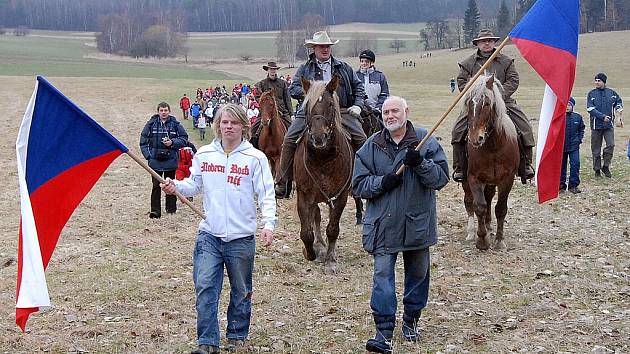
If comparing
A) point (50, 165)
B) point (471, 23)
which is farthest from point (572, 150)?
point (471, 23)

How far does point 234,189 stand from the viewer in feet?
20.9

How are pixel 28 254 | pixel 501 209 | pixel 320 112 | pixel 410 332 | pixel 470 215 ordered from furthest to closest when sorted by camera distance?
pixel 470 215
pixel 501 209
pixel 320 112
pixel 410 332
pixel 28 254

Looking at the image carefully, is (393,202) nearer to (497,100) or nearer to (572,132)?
(497,100)

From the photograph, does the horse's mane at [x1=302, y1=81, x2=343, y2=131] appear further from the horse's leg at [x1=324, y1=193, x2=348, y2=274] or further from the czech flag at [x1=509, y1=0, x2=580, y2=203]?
the czech flag at [x1=509, y1=0, x2=580, y2=203]

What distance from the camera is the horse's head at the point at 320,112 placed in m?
8.87

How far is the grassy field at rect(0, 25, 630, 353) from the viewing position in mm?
7043

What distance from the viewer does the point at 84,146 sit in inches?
256

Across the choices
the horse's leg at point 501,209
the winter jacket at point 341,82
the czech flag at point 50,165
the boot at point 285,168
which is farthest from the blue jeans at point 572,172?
the czech flag at point 50,165

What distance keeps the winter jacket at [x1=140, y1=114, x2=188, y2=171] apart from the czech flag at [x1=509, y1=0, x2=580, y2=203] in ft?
A: 25.0

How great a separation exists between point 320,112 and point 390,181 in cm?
278

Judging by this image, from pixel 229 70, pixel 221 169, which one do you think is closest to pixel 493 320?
pixel 221 169

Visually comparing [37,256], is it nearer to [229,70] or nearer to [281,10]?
[229,70]

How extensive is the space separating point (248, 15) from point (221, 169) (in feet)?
605

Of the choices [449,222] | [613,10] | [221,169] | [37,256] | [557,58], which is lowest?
[449,222]
